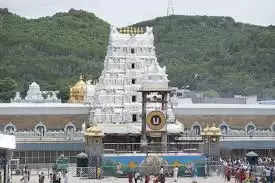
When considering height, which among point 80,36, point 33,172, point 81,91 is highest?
point 80,36

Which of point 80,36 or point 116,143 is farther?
point 80,36

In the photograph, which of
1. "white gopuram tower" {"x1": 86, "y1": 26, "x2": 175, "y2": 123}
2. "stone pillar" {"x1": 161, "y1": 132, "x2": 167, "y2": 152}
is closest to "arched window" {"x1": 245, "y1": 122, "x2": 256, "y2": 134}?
"white gopuram tower" {"x1": 86, "y1": 26, "x2": 175, "y2": 123}

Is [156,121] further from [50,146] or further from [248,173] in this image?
[248,173]

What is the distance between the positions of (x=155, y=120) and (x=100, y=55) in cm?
8249

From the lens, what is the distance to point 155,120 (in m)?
46.7

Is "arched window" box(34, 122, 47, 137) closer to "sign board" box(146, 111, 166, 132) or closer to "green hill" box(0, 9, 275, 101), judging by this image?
"sign board" box(146, 111, 166, 132)

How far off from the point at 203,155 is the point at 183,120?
42.8ft

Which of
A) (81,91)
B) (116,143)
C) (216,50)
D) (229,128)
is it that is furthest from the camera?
(216,50)

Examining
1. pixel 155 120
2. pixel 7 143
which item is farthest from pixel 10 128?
pixel 7 143

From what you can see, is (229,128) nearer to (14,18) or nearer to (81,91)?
(81,91)

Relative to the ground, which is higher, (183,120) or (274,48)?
(274,48)

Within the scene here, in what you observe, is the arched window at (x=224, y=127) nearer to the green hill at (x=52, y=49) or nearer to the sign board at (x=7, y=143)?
the sign board at (x=7, y=143)

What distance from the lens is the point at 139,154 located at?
44.3 metres

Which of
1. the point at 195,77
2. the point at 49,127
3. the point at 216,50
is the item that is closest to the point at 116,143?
the point at 49,127
